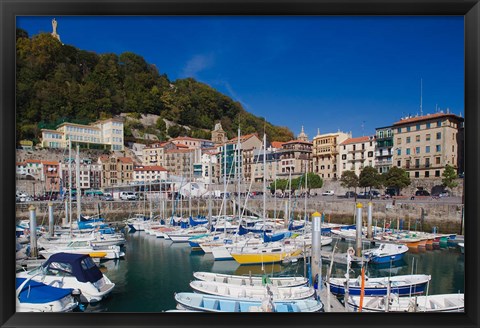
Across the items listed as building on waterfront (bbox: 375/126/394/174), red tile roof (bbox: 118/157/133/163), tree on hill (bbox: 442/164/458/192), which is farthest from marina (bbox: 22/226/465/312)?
red tile roof (bbox: 118/157/133/163)

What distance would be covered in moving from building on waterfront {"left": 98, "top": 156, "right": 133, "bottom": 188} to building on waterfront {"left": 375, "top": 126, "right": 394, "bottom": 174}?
10378mm

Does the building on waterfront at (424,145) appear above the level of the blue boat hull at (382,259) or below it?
above

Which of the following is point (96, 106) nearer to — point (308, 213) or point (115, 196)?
point (115, 196)

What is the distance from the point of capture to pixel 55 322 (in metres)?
2.41

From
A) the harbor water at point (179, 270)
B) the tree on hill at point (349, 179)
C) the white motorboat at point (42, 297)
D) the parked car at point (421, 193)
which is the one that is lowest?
the harbor water at point (179, 270)

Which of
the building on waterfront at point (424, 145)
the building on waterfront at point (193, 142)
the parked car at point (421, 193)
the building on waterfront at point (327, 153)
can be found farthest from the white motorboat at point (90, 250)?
the building on waterfront at point (327, 153)

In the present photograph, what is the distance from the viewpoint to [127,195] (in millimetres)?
15617

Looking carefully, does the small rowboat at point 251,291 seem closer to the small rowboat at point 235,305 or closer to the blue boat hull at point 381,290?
the small rowboat at point 235,305

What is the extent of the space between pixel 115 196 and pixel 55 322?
1375cm

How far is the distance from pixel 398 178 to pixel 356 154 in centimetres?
365

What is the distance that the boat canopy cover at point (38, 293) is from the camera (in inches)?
132
